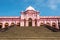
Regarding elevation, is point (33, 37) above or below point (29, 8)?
below

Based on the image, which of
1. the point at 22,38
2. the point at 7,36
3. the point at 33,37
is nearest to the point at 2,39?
the point at 7,36

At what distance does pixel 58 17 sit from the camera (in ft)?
147

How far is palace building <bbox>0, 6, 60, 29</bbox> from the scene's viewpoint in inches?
1704

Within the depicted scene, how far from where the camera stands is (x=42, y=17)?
→ 4481 centimetres

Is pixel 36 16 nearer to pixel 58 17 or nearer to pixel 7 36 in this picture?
pixel 58 17

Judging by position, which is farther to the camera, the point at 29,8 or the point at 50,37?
the point at 29,8

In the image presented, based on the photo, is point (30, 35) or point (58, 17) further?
point (58, 17)

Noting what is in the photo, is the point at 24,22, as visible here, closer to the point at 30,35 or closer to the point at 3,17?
the point at 3,17

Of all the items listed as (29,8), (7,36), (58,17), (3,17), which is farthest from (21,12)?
(7,36)

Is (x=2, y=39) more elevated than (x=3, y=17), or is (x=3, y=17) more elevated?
(x=3, y=17)

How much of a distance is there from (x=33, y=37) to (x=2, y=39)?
2412mm

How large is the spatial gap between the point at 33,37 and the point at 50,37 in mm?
1322

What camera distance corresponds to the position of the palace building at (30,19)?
43281 millimetres

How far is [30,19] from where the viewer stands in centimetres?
4388
